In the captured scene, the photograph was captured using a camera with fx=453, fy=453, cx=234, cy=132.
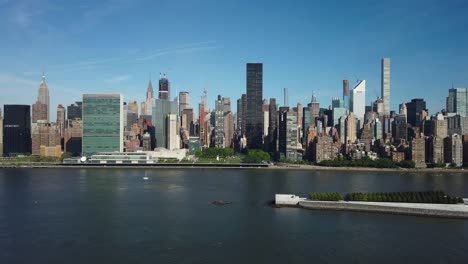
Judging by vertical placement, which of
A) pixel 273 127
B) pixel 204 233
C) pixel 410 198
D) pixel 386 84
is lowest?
pixel 204 233

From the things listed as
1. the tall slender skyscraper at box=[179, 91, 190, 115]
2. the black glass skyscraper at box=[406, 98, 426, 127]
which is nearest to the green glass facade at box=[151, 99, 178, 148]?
the tall slender skyscraper at box=[179, 91, 190, 115]

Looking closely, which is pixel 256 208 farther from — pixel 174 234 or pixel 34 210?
pixel 34 210

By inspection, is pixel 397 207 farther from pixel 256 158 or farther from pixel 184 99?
pixel 184 99

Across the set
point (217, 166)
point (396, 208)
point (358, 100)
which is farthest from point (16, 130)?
point (358, 100)

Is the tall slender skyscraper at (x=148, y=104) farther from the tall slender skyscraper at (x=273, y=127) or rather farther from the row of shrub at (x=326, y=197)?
the row of shrub at (x=326, y=197)

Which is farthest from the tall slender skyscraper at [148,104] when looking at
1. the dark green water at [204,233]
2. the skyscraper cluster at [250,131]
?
the dark green water at [204,233]
